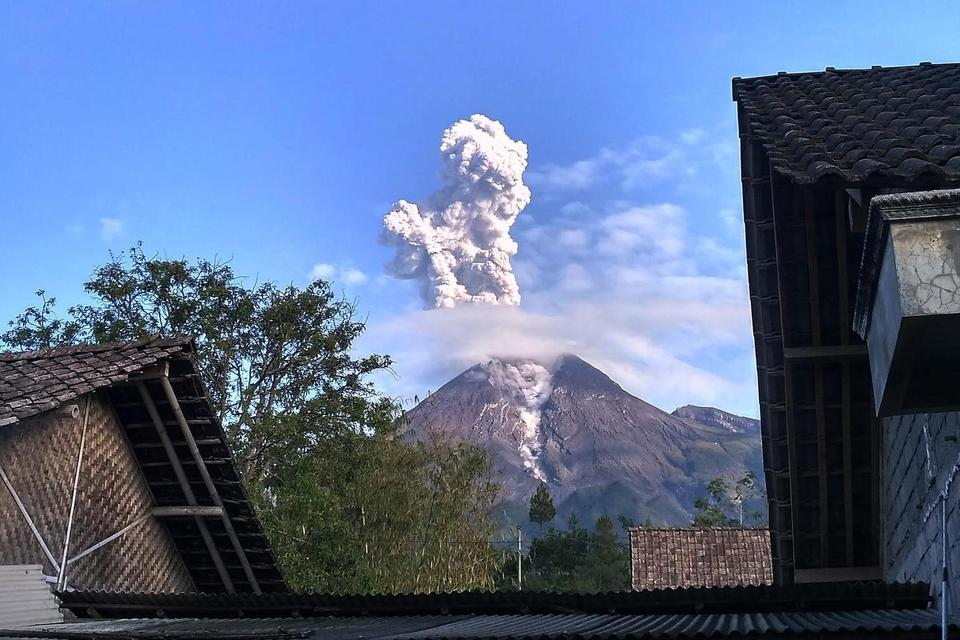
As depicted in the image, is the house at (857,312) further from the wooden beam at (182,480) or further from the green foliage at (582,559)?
the green foliage at (582,559)

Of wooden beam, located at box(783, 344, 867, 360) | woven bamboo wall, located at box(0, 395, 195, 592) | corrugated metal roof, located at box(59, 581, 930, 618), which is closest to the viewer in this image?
corrugated metal roof, located at box(59, 581, 930, 618)

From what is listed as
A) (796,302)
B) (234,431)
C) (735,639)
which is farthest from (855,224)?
(234,431)

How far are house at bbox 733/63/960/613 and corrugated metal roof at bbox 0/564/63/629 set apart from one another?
670 centimetres

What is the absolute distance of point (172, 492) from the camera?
9.93 meters

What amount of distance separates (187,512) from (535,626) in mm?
5747

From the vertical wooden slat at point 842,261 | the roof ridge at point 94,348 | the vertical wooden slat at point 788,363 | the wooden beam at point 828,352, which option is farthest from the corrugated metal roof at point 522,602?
the roof ridge at point 94,348

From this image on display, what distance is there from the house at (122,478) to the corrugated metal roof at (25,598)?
87 mm

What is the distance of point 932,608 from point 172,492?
8116mm

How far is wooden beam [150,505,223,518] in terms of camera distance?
31.6 feet

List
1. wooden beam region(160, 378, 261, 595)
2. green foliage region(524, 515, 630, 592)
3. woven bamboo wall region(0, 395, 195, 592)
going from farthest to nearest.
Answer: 1. green foliage region(524, 515, 630, 592)
2. wooden beam region(160, 378, 261, 595)
3. woven bamboo wall region(0, 395, 195, 592)

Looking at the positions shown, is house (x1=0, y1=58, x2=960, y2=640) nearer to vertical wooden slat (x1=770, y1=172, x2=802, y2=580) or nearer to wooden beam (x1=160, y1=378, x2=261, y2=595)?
vertical wooden slat (x1=770, y1=172, x2=802, y2=580)

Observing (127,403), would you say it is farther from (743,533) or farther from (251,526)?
(743,533)

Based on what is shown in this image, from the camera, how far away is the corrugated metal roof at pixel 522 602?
530 cm

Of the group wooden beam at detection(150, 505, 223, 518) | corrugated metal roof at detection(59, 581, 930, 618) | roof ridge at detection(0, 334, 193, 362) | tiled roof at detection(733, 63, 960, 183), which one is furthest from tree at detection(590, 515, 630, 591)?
tiled roof at detection(733, 63, 960, 183)
